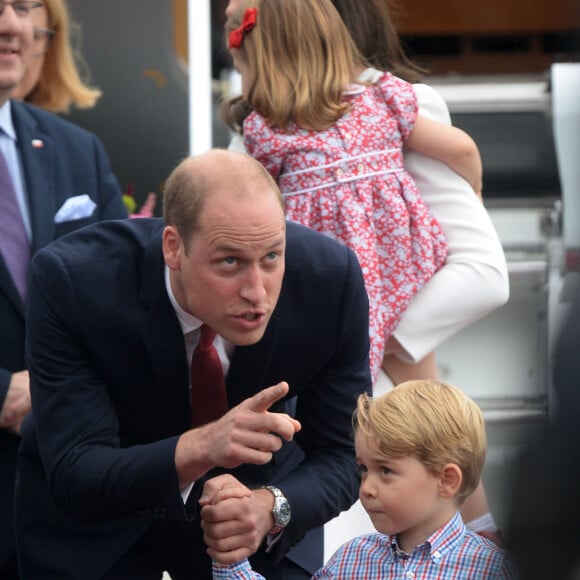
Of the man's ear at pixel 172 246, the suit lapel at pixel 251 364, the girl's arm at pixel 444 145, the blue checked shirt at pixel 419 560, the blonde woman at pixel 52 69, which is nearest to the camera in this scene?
the blue checked shirt at pixel 419 560

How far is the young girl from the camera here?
317 centimetres

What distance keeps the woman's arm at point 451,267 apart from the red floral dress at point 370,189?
0.04 metres

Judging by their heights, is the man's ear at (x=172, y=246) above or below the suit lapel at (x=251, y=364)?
above

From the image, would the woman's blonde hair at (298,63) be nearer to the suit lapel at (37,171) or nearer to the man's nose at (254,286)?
the suit lapel at (37,171)

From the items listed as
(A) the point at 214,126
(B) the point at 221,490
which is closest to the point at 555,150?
(A) the point at 214,126

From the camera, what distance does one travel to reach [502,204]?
19.0ft

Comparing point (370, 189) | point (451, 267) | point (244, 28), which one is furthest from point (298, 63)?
point (451, 267)

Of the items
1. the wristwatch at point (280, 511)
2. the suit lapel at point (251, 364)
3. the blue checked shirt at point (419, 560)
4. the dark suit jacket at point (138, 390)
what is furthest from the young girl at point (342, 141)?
the blue checked shirt at point (419, 560)

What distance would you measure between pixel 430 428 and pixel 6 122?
156 cm

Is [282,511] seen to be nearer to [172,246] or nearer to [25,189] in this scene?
[172,246]

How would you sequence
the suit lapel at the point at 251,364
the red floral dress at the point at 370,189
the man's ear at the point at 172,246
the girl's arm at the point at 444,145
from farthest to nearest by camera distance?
the girl's arm at the point at 444,145 → the red floral dress at the point at 370,189 → the suit lapel at the point at 251,364 → the man's ear at the point at 172,246

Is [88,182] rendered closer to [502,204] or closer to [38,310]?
[38,310]

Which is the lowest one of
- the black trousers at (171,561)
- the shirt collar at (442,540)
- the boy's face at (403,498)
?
the black trousers at (171,561)

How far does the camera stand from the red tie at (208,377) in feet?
8.66
